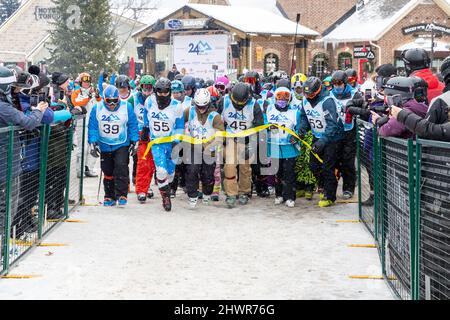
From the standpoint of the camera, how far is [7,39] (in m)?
61.0

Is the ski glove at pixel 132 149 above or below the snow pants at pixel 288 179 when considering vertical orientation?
above

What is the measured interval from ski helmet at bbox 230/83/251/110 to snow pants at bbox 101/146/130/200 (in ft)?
6.27

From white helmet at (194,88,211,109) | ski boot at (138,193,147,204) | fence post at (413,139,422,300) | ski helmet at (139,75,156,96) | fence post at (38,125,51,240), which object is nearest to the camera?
fence post at (413,139,422,300)

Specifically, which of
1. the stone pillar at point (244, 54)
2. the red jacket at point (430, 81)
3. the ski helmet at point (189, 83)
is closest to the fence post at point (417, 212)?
the red jacket at point (430, 81)

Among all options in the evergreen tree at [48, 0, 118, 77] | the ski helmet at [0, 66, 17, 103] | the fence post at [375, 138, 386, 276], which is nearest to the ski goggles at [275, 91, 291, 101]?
the fence post at [375, 138, 386, 276]

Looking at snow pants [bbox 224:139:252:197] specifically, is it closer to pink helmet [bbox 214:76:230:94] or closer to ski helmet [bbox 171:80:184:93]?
Answer: ski helmet [bbox 171:80:184:93]

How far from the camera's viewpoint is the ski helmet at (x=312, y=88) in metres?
11.8

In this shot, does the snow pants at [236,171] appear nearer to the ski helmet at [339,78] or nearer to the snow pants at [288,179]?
the snow pants at [288,179]

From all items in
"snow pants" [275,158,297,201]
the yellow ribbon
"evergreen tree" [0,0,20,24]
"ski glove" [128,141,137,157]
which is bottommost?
"snow pants" [275,158,297,201]

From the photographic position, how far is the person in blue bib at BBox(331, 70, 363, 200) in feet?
39.6

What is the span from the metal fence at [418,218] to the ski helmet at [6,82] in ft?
13.4

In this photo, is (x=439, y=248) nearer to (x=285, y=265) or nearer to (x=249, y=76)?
(x=285, y=265)

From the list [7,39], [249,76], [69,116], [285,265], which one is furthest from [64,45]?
[285,265]

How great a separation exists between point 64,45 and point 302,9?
19013mm
